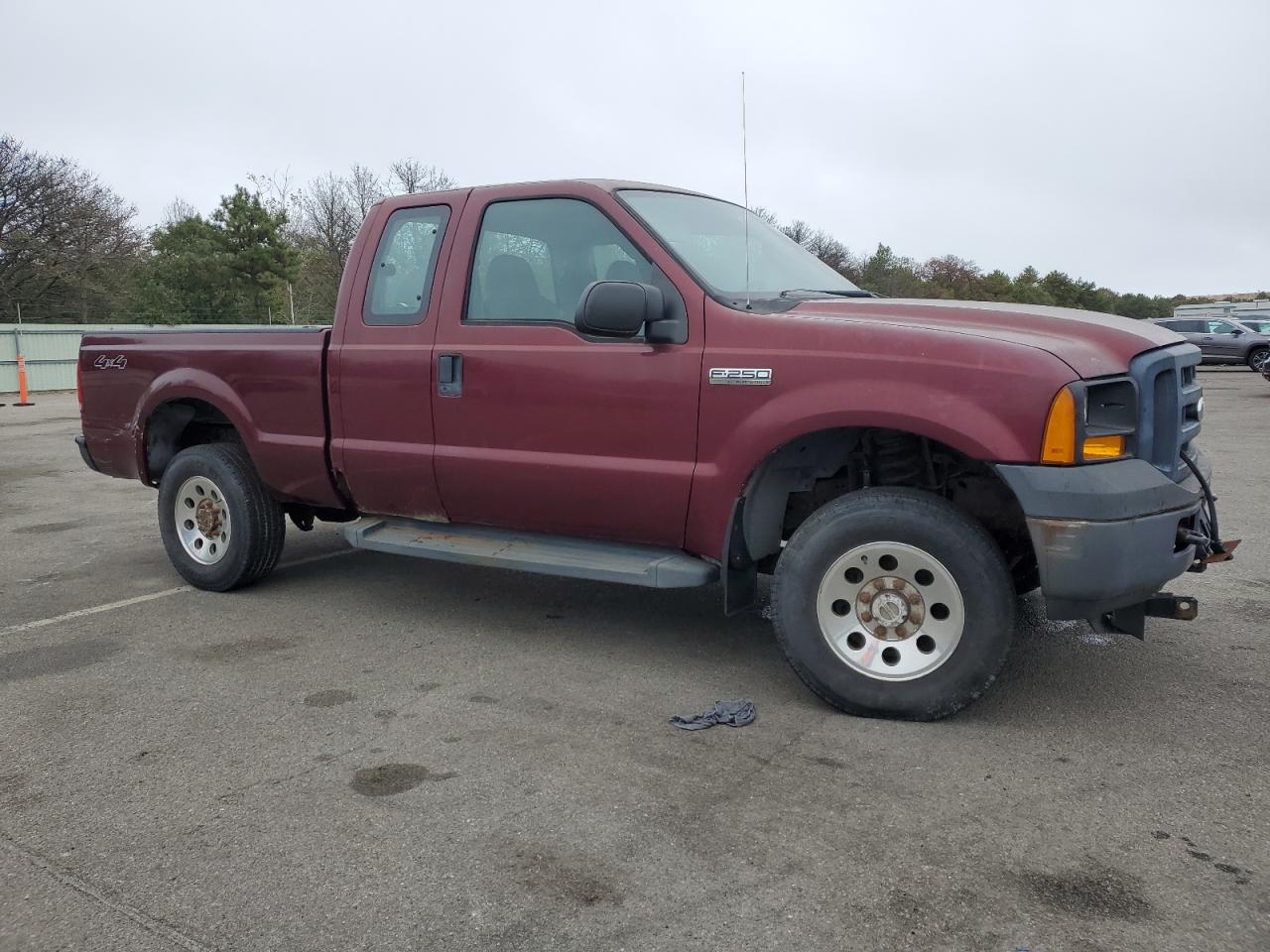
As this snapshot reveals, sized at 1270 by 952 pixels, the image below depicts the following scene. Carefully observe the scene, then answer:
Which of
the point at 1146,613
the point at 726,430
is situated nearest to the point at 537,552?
the point at 726,430

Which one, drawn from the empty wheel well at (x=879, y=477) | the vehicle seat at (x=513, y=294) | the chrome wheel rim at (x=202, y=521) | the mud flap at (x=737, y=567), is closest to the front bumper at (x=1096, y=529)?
the empty wheel well at (x=879, y=477)

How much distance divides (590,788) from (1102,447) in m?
2.05

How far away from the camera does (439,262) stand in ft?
16.1

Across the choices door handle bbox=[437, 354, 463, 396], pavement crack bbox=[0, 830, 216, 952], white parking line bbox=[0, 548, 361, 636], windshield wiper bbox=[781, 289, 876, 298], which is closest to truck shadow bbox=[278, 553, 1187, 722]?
white parking line bbox=[0, 548, 361, 636]

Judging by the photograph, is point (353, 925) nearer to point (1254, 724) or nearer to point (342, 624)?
point (342, 624)

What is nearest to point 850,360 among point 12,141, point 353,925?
point 353,925

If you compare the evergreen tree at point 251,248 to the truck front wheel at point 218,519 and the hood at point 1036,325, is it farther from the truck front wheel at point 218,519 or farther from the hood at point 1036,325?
the hood at point 1036,325

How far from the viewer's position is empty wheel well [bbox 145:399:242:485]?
603 cm

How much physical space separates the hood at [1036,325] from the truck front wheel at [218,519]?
10.6 feet

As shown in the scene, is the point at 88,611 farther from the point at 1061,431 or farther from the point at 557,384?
the point at 1061,431

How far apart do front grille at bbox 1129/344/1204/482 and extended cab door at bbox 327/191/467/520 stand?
2965 millimetres

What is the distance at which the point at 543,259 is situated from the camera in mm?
4688

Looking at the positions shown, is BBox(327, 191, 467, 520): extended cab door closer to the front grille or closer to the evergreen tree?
the front grille

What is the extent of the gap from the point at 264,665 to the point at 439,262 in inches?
78.7
